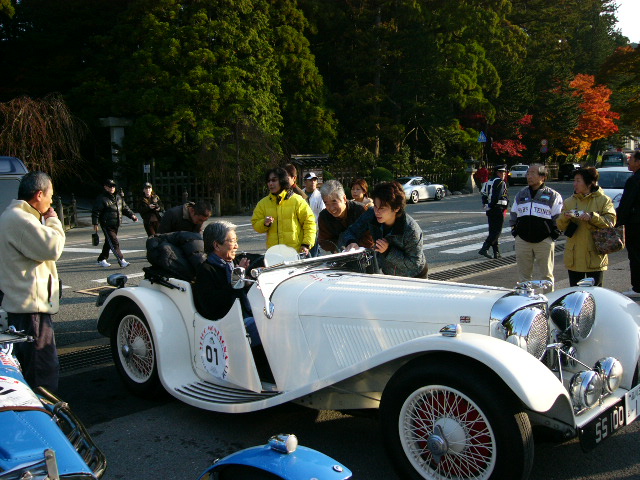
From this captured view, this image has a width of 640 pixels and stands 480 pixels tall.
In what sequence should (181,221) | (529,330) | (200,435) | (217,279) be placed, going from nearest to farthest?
(529,330)
(200,435)
(217,279)
(181,221)

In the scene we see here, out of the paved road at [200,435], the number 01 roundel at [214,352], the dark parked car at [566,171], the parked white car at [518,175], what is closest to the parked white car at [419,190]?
the parked white car at [518,175]

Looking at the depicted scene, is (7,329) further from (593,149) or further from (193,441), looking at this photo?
(593,149)

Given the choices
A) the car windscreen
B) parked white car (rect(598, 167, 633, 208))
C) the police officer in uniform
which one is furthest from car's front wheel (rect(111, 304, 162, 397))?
the car windscreen

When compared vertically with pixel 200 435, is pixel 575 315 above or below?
above

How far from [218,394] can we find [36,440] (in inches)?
77.3

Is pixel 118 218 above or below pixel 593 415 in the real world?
above

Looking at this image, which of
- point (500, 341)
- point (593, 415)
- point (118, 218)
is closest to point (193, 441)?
point (500, 341)

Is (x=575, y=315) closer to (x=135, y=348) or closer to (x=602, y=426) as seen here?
(x=602, y=426)

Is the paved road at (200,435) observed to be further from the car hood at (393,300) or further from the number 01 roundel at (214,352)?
the car hood at (393,300)

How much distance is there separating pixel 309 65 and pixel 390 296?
92.9 feet

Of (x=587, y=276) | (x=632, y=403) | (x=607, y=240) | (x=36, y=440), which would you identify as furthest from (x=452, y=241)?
(x=36, y=440)

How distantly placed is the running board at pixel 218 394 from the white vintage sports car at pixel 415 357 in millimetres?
16

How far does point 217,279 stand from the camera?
190 inches

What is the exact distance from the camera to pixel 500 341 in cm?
345
